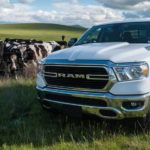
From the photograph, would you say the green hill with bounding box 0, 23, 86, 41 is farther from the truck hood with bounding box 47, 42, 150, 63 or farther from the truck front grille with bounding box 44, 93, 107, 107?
the truck front grille with bounding box 44, 93, 107, 107

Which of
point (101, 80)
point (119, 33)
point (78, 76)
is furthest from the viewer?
point (119, 33)

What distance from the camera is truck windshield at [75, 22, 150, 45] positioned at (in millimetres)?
7434

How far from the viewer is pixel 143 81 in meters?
5.88

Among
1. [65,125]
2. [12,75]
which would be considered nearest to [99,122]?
[65,125]

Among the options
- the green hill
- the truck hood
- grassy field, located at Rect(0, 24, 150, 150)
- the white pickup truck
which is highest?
the truck hood

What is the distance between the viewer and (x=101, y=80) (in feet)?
19.8

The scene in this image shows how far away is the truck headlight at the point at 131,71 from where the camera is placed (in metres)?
5.91

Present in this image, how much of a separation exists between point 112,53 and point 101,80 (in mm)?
473

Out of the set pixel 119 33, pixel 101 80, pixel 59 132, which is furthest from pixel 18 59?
pixel 101 80

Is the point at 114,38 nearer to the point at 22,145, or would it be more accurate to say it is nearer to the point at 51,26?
the point at 22,145

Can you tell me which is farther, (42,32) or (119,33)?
(42,32)

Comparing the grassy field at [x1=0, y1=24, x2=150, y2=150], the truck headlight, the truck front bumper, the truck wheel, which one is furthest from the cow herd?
the truck headlight

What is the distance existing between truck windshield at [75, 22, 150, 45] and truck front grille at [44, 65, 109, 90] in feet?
4.92

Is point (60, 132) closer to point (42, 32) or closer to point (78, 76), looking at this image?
point (78, 76)
